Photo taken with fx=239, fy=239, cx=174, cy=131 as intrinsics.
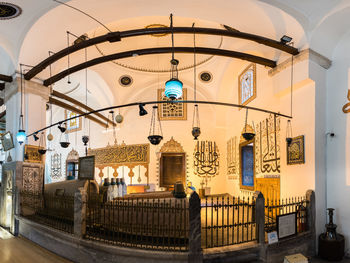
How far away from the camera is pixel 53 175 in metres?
14.4

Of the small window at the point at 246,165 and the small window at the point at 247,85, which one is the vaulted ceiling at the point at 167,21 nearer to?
the small window at the point at 247,85

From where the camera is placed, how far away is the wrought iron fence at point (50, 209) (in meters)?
4.96

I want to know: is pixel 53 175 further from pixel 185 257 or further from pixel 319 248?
pixel 319 248

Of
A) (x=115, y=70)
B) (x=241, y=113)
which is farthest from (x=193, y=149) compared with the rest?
(x=115, y=70)

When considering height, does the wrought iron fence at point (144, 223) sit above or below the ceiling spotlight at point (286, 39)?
below

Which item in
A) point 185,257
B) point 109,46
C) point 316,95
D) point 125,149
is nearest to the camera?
point 185,257

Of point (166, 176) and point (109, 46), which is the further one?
point (166, 176)

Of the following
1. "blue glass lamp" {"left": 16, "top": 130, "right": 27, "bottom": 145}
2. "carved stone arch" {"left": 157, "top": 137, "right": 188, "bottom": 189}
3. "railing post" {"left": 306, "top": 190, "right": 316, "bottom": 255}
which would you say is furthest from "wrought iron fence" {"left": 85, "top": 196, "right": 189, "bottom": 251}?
"carved stone arch" {"left": 157, "top": 137, "right": 188, "bottom": 189}

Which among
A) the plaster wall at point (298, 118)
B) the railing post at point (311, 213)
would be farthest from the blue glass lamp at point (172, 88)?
the railing post at point (311, 213)

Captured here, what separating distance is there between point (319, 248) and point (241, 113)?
5.11m

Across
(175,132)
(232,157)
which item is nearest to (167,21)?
(175,132)

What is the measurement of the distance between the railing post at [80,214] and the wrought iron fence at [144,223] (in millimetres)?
106

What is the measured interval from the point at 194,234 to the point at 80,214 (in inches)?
84.5

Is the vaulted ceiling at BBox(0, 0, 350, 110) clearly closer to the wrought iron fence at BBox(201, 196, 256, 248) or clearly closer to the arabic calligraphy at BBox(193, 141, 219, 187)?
the wrought iron fence at BBox(201, 196, 256, 248)
